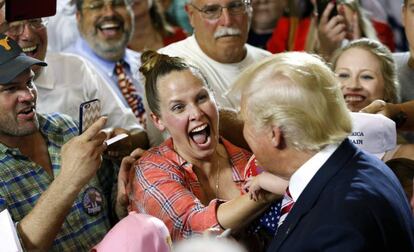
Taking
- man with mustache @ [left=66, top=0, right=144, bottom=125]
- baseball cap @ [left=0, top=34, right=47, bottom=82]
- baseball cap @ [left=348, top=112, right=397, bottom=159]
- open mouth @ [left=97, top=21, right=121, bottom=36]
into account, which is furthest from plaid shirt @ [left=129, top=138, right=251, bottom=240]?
open mouth @ [left=97, top=21, right=121, bottom=36]

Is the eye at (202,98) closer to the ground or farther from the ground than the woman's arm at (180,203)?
farther from the ground

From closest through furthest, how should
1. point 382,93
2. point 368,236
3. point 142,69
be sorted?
1. point 368,236
2. point 142,69
3. point 382,93

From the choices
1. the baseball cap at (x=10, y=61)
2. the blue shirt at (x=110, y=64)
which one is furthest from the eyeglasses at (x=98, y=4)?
the baseball cap at (x=10, y=61)

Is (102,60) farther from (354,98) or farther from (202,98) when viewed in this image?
(202,98)

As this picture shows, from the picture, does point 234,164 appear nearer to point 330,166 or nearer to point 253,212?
point 253,212

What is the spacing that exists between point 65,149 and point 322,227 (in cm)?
108

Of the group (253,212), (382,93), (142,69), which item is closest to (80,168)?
(142,69)

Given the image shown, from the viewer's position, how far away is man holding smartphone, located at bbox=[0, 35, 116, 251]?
8.85 feet

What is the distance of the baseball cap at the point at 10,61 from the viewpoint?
2838 mm

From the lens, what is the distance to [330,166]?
2148mm

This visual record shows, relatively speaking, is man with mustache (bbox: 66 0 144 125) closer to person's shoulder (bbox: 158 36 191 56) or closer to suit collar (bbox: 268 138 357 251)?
person's shoulder (bbox: 158 36 191 56)

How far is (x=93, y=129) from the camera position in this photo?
2.75 meters

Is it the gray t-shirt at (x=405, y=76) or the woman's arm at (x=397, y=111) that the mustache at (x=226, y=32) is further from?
the woman's arm at (x=397, y=111)

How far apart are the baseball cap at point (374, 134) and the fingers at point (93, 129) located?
2.78 feet
